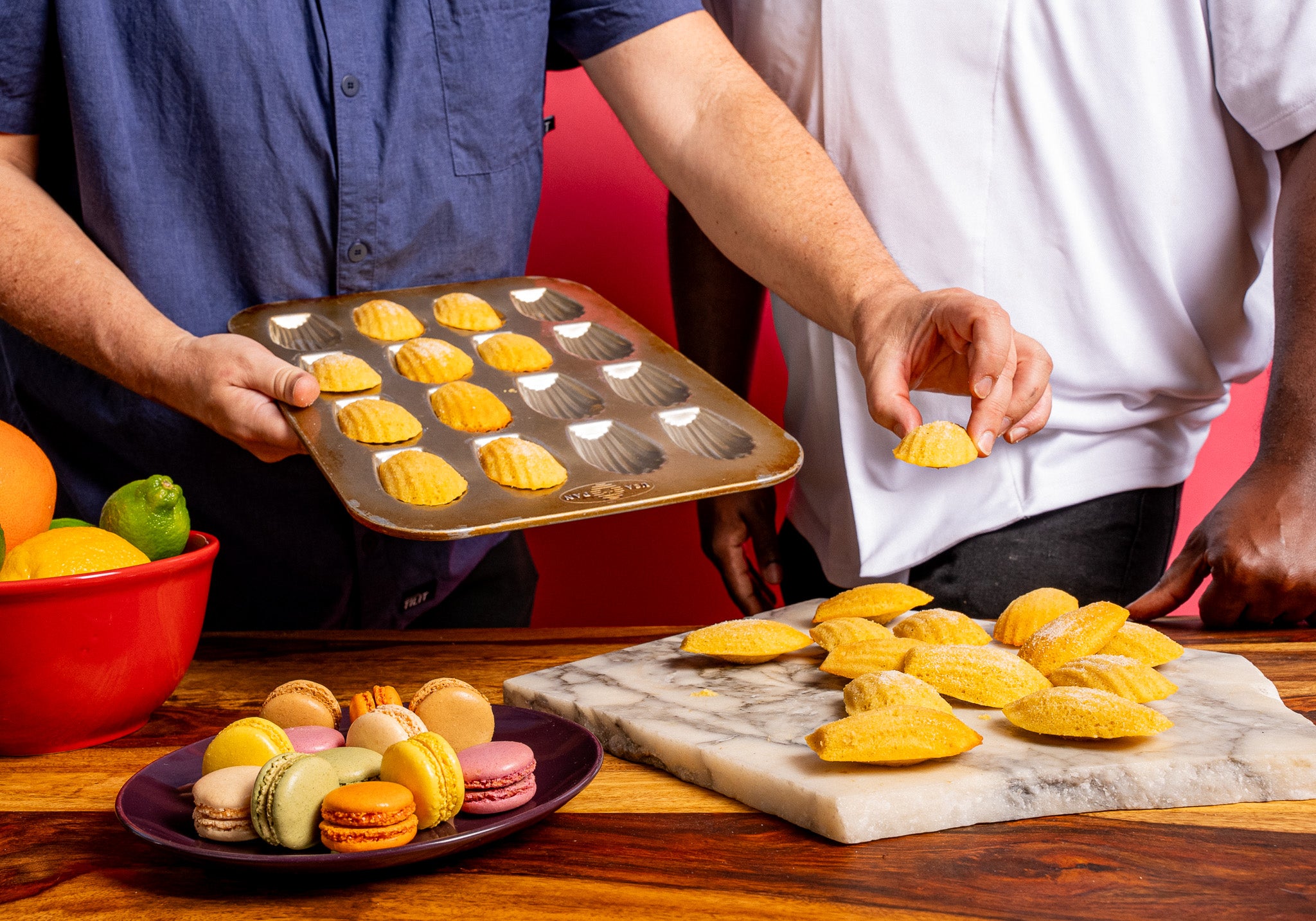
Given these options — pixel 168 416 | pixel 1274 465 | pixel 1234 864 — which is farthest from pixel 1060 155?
pixel 168 416

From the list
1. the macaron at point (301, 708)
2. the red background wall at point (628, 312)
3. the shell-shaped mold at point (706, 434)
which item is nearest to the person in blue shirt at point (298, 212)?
the shell-shaped mold at point (706, 434)

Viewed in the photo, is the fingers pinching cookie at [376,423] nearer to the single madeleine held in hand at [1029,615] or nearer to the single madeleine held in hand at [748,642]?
the single madeleine held in hand at [748,642]

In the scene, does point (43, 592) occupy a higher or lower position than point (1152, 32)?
lower

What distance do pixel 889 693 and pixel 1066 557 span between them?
2.51 ft

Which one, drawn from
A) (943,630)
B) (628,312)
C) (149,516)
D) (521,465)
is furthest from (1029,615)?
(628,312)

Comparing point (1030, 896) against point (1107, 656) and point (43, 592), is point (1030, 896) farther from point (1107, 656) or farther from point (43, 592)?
point (43, 592)

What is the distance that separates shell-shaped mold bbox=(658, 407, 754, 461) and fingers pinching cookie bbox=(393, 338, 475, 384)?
0.79 feet

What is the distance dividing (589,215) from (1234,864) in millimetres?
1748

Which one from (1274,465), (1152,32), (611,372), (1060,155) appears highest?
(1152,32)

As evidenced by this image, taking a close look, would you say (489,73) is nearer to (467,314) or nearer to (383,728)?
(467,314)

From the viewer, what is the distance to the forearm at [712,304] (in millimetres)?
1681

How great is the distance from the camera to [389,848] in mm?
572

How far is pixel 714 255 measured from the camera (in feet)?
5.48

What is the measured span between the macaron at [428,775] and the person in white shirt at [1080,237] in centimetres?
90
